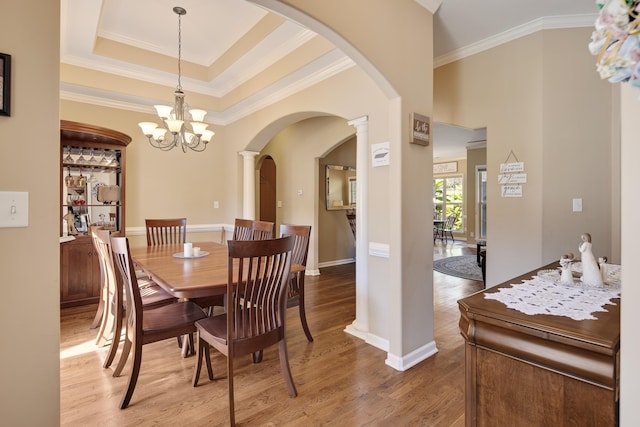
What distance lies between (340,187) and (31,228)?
17.6ft

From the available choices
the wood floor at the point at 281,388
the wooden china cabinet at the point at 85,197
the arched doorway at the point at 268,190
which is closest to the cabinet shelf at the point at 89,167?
the wooden china cabinet at the point at 85,197

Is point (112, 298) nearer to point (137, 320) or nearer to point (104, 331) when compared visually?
point (104, 331)

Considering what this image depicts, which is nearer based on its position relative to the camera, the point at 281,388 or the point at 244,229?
the point at 281,388

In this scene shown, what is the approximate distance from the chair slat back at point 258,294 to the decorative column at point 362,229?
1.15 meters

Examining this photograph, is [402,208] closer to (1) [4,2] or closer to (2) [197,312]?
(2) [197,312]

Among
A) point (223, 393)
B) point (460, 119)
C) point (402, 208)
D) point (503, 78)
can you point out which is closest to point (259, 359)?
point (223, 393)

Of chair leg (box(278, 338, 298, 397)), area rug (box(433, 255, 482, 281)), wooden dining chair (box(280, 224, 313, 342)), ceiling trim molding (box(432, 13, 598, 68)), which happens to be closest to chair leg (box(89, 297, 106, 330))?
wooden dining chair (box(280, 224, 313, 342))

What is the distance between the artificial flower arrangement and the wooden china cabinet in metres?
4.17

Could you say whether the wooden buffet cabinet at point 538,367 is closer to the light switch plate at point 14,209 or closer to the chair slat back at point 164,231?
the light switch plate at point 14,209

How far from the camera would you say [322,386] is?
2.15m

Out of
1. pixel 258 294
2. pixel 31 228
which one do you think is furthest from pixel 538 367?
pixel 31 228

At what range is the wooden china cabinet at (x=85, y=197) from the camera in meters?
3.54

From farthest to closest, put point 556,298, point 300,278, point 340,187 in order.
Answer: point 340,187
point 300,278
point 556,298

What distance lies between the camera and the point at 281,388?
212 cm
